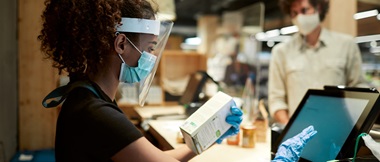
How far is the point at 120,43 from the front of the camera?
1.06 m

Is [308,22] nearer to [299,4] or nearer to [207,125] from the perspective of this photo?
[299,4]

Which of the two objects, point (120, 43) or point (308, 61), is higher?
point (120, 43)

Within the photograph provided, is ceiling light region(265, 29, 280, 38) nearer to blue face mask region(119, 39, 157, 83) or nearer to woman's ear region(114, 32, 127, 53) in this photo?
blue face mask region(119, 39, 157, 83)

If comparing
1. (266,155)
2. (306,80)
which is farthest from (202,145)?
(306,80)

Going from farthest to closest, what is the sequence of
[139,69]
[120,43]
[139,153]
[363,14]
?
[363,14] → [139,69] → [120,43] → [139,153]

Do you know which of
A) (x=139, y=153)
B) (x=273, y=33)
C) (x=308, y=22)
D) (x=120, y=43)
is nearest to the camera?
(x=139, y=153)

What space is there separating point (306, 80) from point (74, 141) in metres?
1.80

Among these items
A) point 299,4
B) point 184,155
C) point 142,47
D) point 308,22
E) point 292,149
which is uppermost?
point 299,4

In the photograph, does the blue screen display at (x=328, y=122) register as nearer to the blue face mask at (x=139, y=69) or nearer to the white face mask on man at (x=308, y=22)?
the blue face mask at (x=139, y=69)

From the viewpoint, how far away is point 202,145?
113 cm

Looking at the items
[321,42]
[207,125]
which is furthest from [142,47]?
[321,42]

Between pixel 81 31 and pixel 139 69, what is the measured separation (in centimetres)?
29

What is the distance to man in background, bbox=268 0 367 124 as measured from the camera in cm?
219

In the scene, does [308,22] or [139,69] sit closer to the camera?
[139,69]
